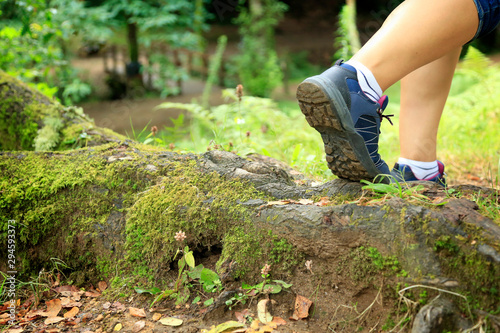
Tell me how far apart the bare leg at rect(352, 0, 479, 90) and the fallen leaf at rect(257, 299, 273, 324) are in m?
0.92

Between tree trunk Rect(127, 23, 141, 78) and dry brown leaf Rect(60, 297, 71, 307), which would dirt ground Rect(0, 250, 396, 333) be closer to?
dry brown leaf Rect(60, 297, 71, 307)

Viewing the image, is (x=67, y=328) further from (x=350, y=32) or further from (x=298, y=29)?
(x=298, y=29)

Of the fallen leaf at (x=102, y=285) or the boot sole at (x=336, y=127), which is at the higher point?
the boot sole at (x=336, y=127)

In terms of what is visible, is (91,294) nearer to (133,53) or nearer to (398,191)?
(398,191)

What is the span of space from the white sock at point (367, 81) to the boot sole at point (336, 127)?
5.0 inches

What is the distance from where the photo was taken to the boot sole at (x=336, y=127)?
1390mm

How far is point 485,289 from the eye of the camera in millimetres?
1079

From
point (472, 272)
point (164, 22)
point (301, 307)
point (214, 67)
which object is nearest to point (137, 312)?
point (301, 307)

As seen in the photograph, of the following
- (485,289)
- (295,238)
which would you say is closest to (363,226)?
(295,238)

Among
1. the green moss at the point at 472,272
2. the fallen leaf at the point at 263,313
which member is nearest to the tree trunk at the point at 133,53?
the fallen leaf at the point at 263,313

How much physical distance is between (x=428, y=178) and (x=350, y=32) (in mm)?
3413

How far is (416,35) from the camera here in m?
1.42

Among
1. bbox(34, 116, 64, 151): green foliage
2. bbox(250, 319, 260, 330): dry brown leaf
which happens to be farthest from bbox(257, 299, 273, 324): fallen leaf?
bbox(34, 116, 64, 151): green foliage

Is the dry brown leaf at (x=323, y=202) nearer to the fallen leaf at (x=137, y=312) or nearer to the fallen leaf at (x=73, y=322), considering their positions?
the fallen leaf at (x=137, y=312)
